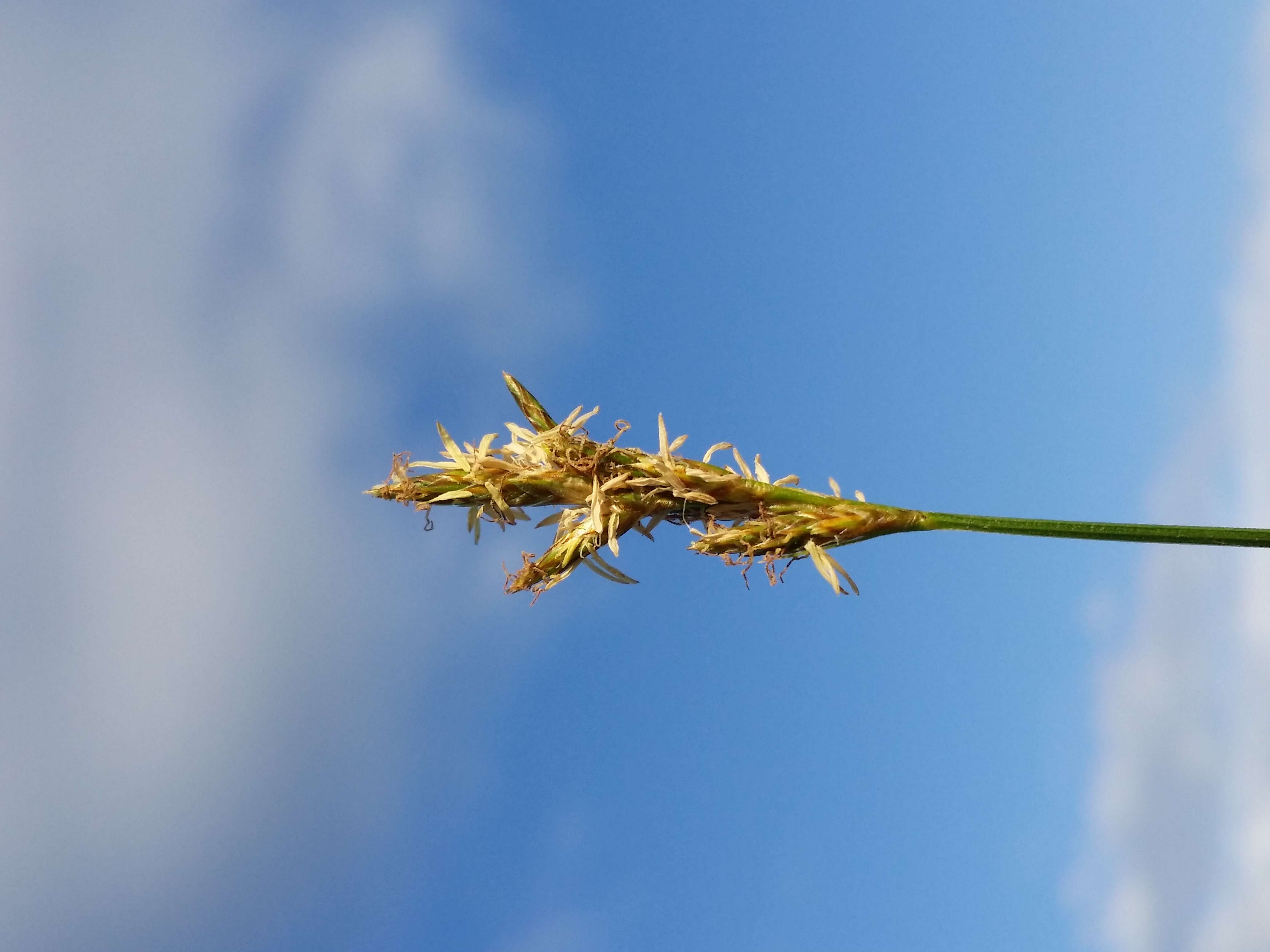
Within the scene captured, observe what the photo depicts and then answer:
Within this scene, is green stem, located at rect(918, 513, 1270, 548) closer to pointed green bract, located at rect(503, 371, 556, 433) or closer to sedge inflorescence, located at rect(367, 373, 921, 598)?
sedge inflorescence, located at rect(367, 373, 921, 598)

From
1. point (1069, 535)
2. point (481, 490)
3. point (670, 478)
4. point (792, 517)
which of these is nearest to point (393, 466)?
point (481, 490)

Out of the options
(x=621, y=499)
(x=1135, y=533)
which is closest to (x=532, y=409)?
(x=621, y=499)

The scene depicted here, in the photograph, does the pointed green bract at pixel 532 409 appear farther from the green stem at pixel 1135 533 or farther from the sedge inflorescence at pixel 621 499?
the green stem at pixel 1135 533

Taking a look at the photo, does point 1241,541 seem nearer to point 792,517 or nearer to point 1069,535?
point 1069,535

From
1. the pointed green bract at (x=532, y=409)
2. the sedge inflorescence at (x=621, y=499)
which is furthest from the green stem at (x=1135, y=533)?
the pointed green bract at (x=532, y=409)

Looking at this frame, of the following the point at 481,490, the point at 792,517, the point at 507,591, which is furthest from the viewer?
the point at 507,591

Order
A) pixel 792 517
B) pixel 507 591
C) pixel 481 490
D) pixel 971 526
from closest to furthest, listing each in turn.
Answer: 1. pixel 971 526
2. pixel 792 517
3. pixel 481 490
4. pixel 507 591
